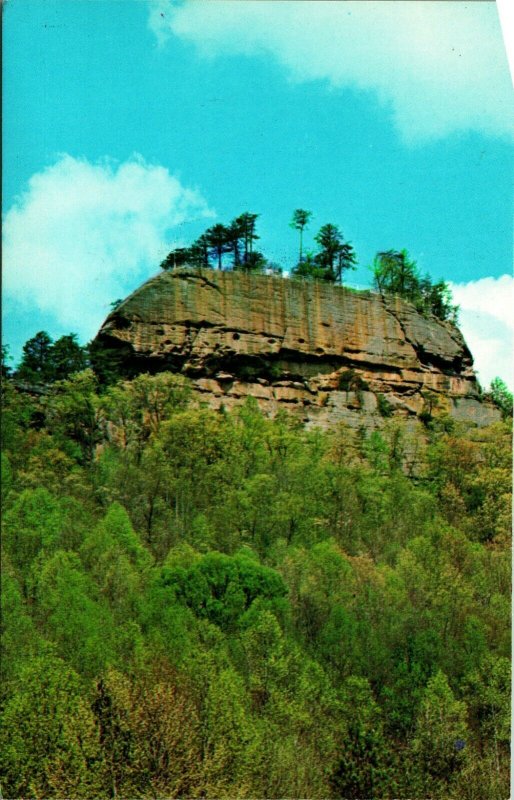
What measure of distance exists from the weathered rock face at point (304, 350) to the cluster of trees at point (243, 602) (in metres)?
0.22

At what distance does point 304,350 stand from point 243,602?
2445mm

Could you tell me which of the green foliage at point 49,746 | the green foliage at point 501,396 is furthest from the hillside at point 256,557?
the green foliage at point 501,396

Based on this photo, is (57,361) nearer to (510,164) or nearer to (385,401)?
(385,401)

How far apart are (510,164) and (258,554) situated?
3669 mm

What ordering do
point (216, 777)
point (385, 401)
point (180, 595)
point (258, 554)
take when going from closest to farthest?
point (216, 777), point (180, 595), point (258, 554), point (385, 401)

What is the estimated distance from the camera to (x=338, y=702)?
22.4 ft

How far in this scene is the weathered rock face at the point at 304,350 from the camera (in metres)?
8.42

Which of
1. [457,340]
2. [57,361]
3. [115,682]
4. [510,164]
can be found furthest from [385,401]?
[115,682]

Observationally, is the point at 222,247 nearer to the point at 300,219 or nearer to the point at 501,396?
the point at 300,219

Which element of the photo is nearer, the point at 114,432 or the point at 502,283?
the point at 502,283

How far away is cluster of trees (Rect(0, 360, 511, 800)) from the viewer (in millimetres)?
6164

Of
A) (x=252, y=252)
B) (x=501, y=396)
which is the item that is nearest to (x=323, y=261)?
(x=252, y=252)

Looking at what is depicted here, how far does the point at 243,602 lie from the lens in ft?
23.9

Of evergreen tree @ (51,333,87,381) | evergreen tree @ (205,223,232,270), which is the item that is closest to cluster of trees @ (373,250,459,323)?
evergreen tree @ (205,223,232,270)
